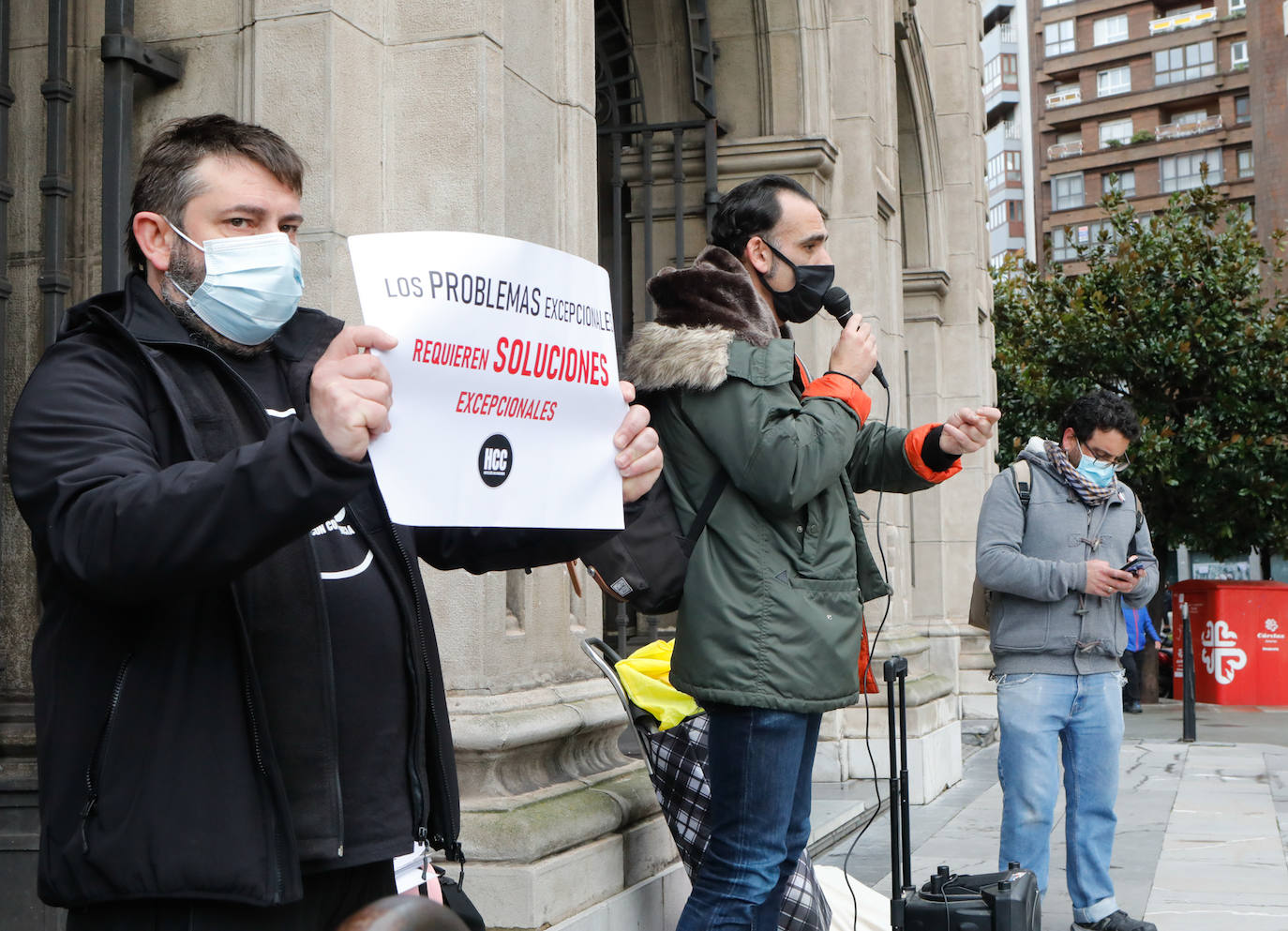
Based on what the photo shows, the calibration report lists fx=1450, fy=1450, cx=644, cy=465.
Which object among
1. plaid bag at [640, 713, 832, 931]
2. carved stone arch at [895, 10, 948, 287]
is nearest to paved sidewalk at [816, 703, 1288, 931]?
plaid bag at [640, 713, 832, 931]

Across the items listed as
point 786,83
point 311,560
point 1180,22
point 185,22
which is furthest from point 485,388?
point 1180,22

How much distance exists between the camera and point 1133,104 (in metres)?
67.6

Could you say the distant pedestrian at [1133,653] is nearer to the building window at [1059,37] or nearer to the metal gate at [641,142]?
the metal gate at [641,142]

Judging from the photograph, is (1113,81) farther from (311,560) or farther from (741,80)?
(311,560)

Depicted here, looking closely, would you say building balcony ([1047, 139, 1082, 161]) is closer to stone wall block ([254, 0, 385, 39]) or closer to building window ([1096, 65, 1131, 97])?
building window ([1096, 65, 1131, 97])

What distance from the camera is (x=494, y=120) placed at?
4281mm

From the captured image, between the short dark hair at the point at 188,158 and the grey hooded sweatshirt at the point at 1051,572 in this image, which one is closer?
the short dark hair at the point at 188,158

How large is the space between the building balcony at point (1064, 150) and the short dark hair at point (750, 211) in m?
69.2

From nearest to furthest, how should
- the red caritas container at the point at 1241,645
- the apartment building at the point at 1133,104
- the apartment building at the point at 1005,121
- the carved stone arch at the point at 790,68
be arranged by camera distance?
the carved stone arch at the point at 790,68 < the red caritas container at the point at 1241,645 < the apartment building at the point at 1133,104 < the apartment building at the point at 1005,121

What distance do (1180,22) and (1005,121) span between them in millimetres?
18532

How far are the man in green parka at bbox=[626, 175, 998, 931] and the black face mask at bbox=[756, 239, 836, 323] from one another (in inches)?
6.4

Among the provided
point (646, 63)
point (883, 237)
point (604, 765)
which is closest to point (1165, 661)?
point (883, 237)

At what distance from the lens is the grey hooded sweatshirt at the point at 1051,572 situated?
5.51 m

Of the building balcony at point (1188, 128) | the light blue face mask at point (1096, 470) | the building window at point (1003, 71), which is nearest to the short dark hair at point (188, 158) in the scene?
the light blue face mask at point (1096, 470)
